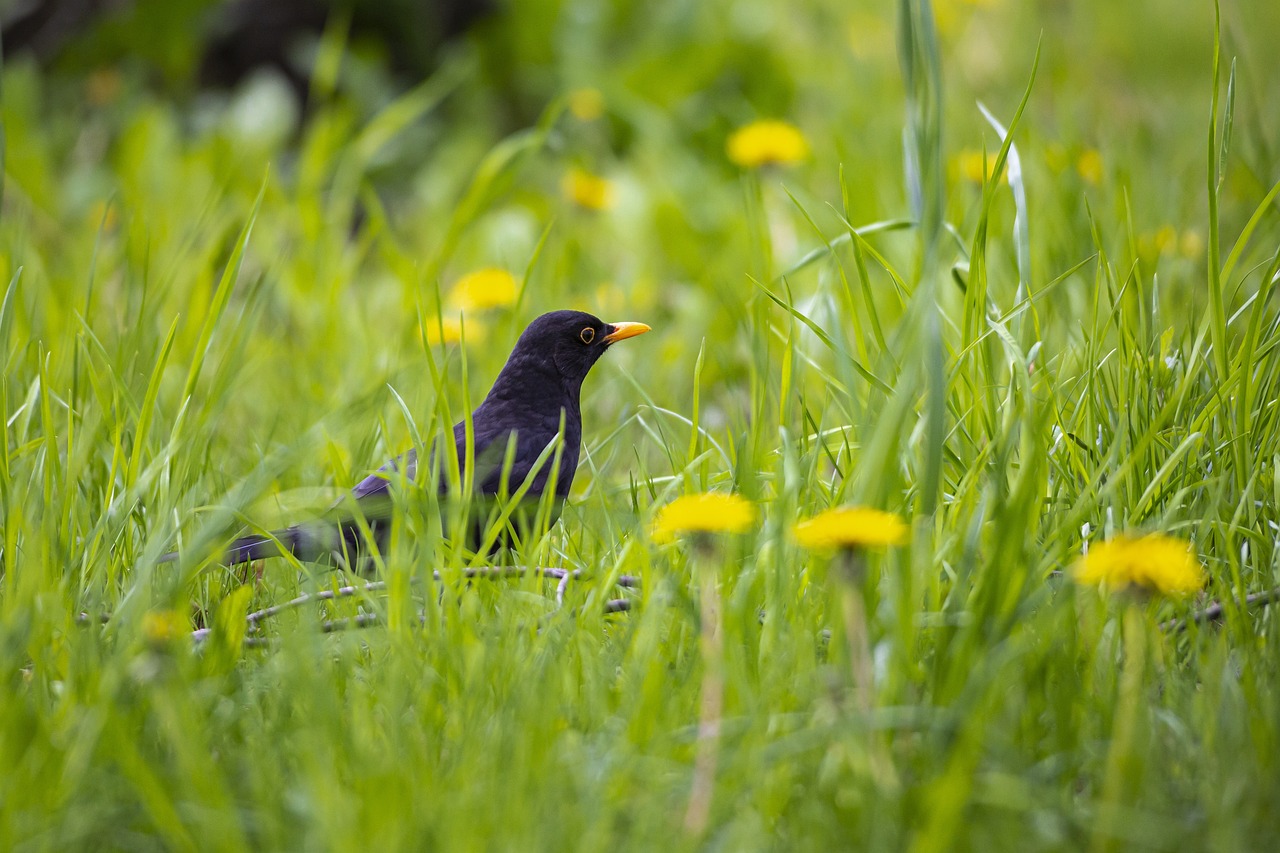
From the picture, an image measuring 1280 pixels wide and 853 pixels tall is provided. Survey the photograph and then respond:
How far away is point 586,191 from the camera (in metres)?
4.45

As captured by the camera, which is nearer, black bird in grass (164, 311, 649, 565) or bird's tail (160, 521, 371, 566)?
bird's tail (160, 521, 371, 566)

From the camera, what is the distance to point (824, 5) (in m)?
6.82

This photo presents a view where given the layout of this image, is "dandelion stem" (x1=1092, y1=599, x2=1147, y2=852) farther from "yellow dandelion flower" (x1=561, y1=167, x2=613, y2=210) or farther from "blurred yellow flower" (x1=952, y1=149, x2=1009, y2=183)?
"yellow dandelion flower" (x1=561, y1=167, x2=613, y2=210)

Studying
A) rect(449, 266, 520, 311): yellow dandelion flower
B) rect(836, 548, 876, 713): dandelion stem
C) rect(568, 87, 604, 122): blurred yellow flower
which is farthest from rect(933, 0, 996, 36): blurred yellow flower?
rect(836, 548, 876, 713): dandelion stem

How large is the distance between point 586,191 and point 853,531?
3.46m

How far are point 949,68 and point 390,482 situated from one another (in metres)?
4.63

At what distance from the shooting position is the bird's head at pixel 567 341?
281cm

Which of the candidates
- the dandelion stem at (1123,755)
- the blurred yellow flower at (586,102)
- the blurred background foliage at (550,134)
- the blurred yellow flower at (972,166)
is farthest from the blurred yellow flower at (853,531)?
the blurred yellow flower at (586,102)

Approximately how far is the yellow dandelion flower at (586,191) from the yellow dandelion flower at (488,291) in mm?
800

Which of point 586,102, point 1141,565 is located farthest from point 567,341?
point 586,102

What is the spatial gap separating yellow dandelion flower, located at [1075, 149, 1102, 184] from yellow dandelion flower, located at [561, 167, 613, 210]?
6.17 ft

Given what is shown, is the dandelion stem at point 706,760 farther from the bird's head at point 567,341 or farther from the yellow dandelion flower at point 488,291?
the yellow dandelion flower at point 488,291

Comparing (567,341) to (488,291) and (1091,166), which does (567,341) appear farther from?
(1091,166)

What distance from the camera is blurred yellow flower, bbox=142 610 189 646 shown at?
1218 millimetres
